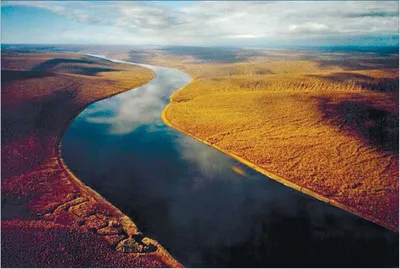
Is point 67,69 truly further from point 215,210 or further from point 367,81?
point 215,210

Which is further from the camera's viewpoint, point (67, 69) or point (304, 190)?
point (67, 69)

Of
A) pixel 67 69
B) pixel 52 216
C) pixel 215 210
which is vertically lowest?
pixel 215 210

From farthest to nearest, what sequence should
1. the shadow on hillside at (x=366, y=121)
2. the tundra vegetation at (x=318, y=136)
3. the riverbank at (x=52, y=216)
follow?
the shadow on hillside at (x=366, y=121), the tundra vegetation at (x=318, y=136), the riverbank at (x=52, y=216)

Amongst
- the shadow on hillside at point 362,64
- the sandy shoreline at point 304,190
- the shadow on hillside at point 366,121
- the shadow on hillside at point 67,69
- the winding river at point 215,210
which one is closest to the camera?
the winding river at point 215,210

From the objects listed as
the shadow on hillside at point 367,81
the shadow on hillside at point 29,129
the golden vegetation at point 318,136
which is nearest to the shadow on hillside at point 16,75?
the shadow on hillside at point 29,129

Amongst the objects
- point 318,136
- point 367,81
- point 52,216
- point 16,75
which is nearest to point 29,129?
point 52,216

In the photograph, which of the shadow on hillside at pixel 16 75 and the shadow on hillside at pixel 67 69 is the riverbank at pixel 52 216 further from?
the shadow on hillside at pixel 67 69
